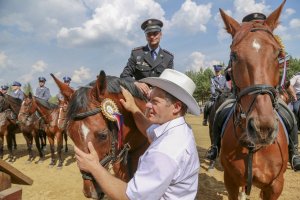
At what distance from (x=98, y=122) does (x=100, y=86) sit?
416 millimetres

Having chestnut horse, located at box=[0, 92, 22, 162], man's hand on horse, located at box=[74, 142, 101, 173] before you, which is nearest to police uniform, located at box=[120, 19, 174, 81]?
man's hand on horse, located at box=[74, 142, 101, 173]

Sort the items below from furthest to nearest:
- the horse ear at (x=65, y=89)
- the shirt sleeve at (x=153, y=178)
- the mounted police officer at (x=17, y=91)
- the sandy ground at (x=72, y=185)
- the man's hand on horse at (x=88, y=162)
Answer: the mounted police officer at (x=17, y=91)
the sandy ground at (x=72, y=185)
the horse ear at (x=65, y=89)
the man's hand on horse at (x=88, y=162)
the shirt sleeve at (x=153, y=178)

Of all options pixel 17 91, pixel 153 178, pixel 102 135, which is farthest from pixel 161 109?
pixel 17 91

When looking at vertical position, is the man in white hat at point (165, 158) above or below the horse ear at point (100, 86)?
below

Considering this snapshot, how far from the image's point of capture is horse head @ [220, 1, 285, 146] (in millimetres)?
2748

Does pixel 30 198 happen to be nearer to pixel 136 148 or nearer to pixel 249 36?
pixel 136 148

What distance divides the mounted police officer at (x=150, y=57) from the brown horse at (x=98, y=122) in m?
1.26

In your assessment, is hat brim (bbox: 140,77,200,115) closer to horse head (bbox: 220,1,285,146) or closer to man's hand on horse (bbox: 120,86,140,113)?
horse head (bbox: 220,1,285,146)

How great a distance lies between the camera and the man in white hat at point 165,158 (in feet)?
5.69

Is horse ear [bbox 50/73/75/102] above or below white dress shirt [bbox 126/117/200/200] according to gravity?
above

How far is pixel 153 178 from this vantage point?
1.73m

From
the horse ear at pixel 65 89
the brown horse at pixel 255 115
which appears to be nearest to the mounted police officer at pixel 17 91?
the horse ear at pixel 65 89

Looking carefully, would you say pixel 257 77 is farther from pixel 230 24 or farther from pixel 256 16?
pixel 256 16

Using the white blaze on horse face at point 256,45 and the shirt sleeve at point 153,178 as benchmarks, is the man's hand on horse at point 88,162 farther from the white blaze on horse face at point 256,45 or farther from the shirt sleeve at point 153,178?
the white blaze on horse face at point 256,45
